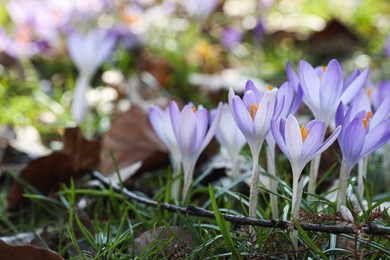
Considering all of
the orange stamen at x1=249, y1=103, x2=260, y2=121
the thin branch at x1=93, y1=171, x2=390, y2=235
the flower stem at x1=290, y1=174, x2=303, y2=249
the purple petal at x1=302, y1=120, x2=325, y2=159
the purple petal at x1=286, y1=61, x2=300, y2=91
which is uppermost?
the purple petal at x1=286, y1=61, x2=300, y2=91

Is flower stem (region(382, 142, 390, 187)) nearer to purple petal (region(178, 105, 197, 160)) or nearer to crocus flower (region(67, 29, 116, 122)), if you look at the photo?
purple petal (region(178, 105, 197, 160))

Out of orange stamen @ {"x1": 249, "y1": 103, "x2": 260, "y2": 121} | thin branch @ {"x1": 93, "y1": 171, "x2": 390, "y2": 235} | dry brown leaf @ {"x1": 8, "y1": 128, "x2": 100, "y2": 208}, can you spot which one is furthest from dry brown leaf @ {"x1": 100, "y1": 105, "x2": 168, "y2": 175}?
orange stamen @ {"x1": 249, "y1": 103, "x2": 260, "y2": 121}

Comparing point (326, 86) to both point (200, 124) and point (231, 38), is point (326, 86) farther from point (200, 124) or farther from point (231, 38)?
point (231, 38)

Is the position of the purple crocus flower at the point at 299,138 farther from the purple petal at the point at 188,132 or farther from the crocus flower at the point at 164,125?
the crocus flower at the point at 164,125

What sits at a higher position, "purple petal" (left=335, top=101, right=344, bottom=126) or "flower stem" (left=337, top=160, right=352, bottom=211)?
"purple petal" (left=335, top=101, right=344, bottom=126)

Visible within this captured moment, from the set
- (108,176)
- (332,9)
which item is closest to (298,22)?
(332,9)

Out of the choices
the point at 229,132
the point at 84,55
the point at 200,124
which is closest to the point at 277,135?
the point at 200,124
